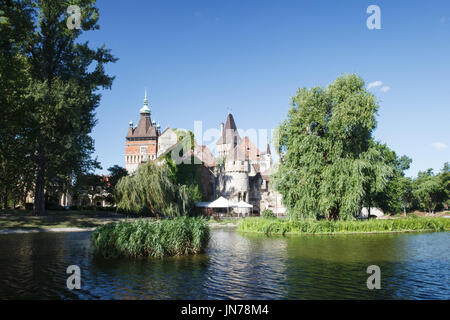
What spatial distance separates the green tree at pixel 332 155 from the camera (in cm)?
2644

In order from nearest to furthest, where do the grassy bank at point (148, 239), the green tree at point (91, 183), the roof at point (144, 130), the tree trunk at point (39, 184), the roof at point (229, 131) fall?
the grassy bank at point (148, 239) → the tree trunk at point (39, 184) → the green tree at point (91, 183) → the roof at point (144, 130) → the roof at point (229, 131)

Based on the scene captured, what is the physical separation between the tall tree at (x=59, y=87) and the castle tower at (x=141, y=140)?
43777 mm

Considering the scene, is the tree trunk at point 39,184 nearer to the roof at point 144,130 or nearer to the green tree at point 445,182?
the roof at point 144,130

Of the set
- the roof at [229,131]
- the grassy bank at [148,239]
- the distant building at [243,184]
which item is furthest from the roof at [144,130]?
the grassy bank at [148,239]

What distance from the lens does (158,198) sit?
35.7m

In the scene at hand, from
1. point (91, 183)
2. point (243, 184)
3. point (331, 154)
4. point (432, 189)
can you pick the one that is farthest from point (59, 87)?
point (432, 189)

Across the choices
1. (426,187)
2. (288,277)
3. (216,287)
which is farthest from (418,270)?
(426,187)

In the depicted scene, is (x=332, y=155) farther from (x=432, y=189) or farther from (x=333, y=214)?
(x=432, y=189)

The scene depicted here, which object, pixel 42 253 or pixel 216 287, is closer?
pixel 216 287

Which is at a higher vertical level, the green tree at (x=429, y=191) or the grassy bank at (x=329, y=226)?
the green tree at (x=429, y=191)

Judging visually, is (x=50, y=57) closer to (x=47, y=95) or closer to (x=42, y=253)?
(x=47, y=95)

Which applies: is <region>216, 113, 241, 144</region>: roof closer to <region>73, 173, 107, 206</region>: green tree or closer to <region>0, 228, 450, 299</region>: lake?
<region>73, 173, 107, 206</region>: green tree

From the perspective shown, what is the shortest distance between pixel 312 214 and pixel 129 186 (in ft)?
60.6
